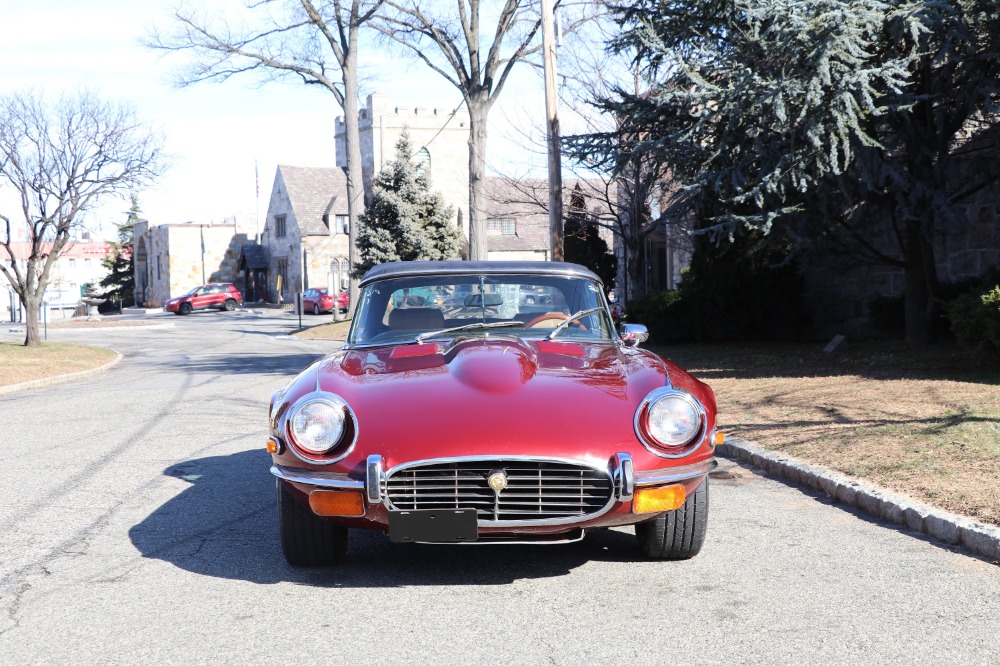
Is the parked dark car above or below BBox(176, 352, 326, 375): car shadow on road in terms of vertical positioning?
above

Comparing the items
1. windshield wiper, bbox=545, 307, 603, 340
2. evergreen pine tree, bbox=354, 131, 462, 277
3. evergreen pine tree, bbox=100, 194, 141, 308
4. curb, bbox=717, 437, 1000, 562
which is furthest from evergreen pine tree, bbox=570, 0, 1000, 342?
evergreen pine tree, bbox=100, 194, 141, 308

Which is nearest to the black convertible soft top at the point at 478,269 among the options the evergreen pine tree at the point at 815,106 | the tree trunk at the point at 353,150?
the evergreen pine tree at the point at 815,106

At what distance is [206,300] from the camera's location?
6081 cm

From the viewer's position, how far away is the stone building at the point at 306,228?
6262 centimetres

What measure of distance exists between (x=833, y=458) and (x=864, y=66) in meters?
6.93

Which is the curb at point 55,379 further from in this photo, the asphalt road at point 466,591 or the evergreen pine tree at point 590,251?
the evergreen pine tree at point 590,251

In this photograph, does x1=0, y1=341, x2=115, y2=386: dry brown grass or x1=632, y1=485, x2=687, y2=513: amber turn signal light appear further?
x1=0, y1=341, x2=115, y2=386: dry brown grass

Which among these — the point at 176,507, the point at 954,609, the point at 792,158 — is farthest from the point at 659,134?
the point at 954,609

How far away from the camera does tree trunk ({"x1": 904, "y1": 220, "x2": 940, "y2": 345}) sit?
13.8 metres

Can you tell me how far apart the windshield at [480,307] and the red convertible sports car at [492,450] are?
2.09 feet

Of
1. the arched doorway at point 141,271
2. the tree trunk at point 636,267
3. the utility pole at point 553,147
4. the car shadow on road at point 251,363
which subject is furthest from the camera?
the arched doorway at point 141,271

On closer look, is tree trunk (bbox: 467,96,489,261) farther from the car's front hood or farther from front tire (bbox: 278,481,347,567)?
front tire (bbox: 278,481,347,567)

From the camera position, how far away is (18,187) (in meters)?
25.7

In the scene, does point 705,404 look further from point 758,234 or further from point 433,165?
point 433,165
